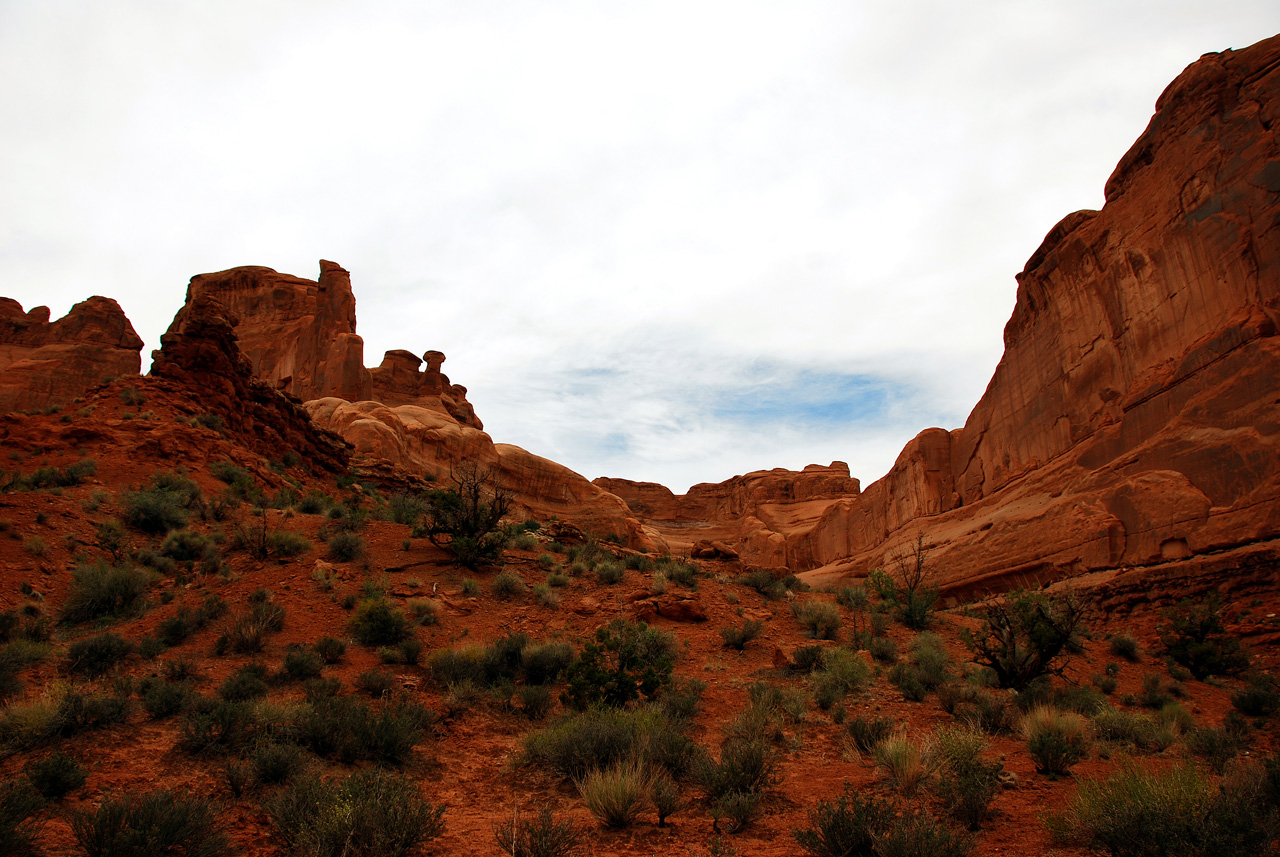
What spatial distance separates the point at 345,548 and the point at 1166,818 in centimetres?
1371

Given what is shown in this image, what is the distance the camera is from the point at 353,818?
4664 mm

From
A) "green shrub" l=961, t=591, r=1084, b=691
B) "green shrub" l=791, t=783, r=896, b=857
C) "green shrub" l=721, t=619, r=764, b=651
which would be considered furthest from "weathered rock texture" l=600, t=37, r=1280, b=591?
"green shrub" l=791, t=783, r=896, b=857

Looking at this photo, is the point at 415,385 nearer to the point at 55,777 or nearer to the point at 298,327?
the point at 298,327

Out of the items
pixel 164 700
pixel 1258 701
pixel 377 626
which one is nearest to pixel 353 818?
pixel 164 700

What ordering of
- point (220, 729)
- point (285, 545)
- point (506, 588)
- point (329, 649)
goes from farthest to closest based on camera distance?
1. point (506, 588)
2. point (285, 545)
3. point (329, 649)
4. point (220, 729)

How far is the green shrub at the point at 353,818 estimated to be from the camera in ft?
14.9

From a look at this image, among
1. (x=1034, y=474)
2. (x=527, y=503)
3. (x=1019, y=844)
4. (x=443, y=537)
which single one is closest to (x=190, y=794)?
(x=1019, y=844)

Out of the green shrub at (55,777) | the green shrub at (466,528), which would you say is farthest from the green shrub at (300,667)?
the green shrub at (466,528)

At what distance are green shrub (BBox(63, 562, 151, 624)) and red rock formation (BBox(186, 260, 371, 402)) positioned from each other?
33.7m

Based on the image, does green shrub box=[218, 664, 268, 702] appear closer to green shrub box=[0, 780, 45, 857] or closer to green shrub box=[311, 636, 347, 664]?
green shrub box=[311, 636, 347, 664]

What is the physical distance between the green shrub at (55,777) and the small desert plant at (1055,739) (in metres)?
9.08

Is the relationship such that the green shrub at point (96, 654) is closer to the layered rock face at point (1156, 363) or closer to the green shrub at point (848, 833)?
the green shrub at point (848, 833)

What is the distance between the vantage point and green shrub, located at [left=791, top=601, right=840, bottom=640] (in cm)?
1398

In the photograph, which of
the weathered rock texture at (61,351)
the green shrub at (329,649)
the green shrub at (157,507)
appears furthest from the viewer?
the weathered rock texture at (61,351)
